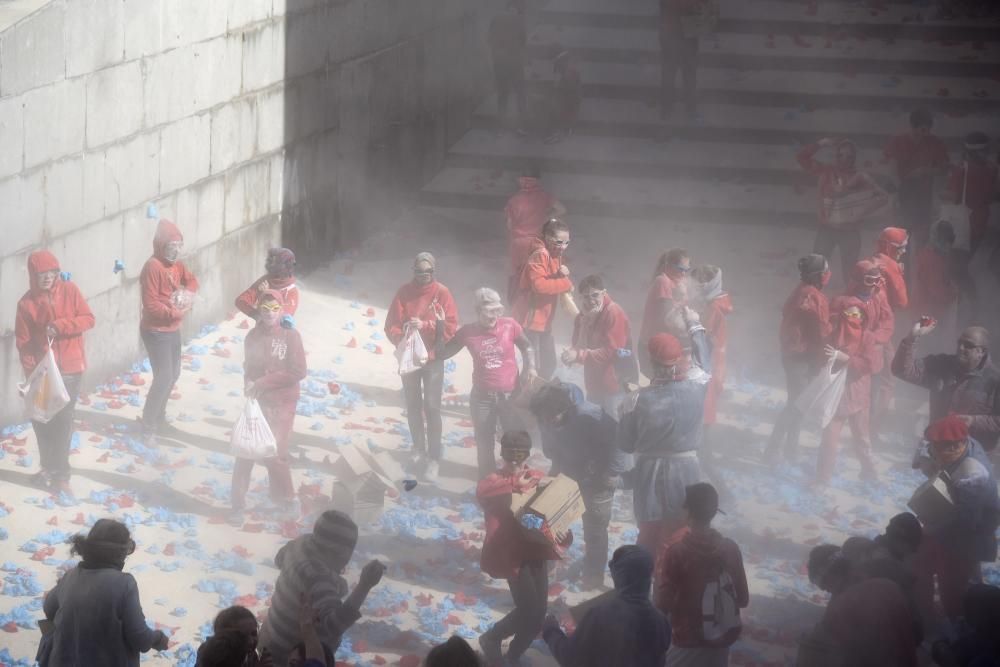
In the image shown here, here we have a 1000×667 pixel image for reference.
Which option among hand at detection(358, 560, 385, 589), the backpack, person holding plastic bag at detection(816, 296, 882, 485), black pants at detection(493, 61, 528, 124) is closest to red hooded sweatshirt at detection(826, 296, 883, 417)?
person holding plastic bag at detection(816, 296, 882, 485)

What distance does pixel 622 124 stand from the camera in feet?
61.9

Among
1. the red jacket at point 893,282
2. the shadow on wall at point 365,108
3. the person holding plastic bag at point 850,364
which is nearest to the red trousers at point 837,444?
the person holding plastic bag at point 850,364

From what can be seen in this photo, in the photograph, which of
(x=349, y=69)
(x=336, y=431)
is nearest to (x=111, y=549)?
(x=336, y=431)

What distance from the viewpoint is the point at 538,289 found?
Result: 10664mm

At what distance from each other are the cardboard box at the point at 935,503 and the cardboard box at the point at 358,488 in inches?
142

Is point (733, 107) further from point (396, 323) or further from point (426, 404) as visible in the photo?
point (396, 323)

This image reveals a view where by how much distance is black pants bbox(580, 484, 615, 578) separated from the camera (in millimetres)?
8477

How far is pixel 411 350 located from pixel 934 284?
4369 millimetres

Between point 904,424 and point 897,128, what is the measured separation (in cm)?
772

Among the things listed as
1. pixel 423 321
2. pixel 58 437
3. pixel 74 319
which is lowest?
pixel 58 437

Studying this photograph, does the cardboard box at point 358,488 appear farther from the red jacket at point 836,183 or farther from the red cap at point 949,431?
the red jacket at point 836,183

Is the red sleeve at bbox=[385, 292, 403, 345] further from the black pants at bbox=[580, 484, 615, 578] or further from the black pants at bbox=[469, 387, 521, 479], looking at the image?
the black pants at bbox=[580, 484, 615, 578]

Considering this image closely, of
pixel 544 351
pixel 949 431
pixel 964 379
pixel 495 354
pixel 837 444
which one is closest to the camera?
pixel 949 431

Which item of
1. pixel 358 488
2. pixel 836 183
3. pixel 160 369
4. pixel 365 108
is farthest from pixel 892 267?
pixel 365 108
